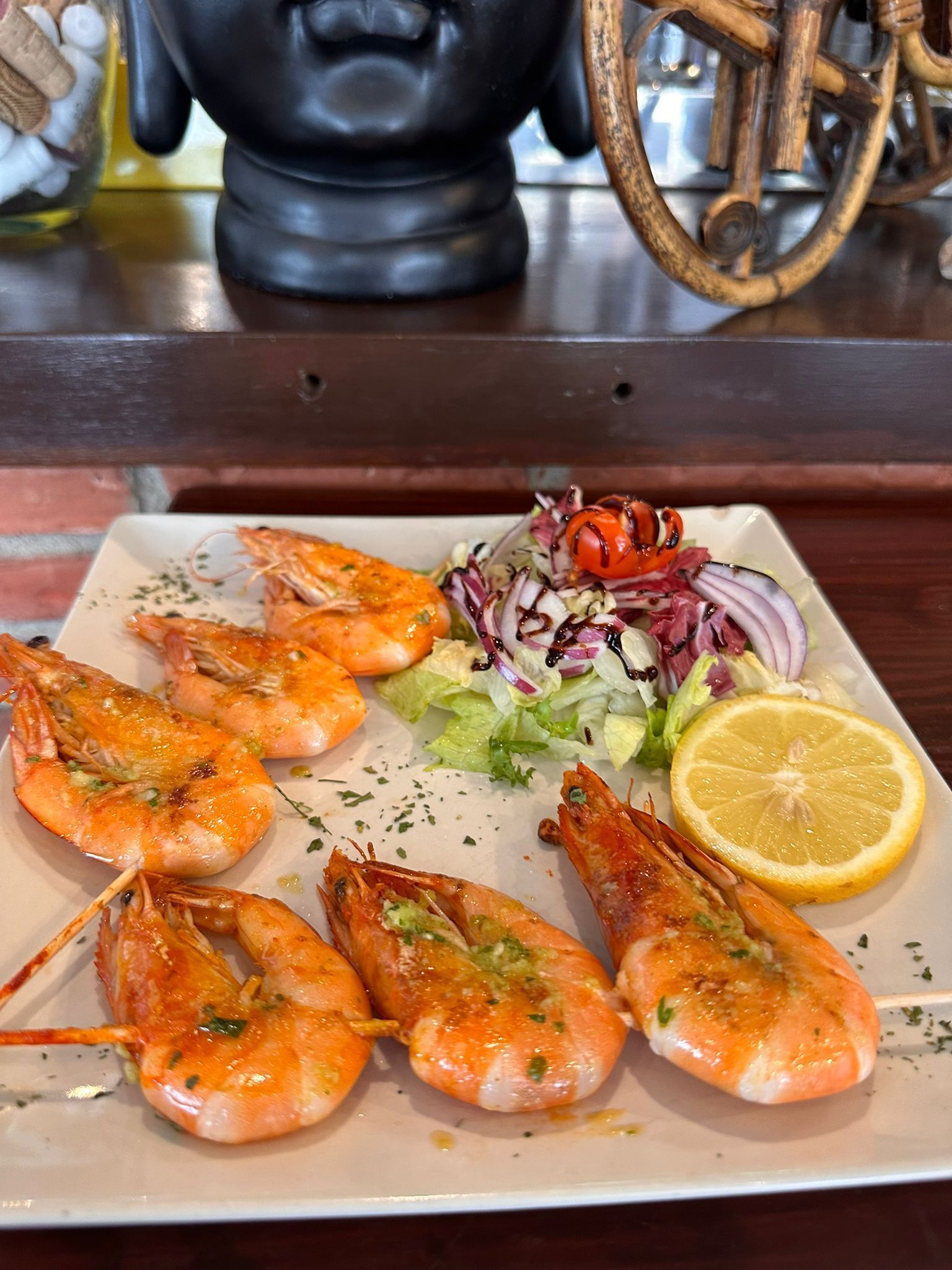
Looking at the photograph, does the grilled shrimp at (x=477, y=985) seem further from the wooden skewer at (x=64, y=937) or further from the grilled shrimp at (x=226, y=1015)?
the wooden skewer at (x=64, y=937)

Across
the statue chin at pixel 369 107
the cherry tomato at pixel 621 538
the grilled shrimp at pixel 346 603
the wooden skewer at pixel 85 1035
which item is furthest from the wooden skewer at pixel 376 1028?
the statue chin at pixel 369 107

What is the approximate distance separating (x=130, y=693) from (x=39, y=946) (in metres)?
0.37

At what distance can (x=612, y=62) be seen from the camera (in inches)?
52.6

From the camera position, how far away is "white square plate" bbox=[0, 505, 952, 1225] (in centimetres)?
81

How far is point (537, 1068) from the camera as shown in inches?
34.5

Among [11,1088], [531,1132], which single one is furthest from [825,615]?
[11,1088]

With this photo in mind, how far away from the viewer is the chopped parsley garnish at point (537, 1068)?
87 centimetres

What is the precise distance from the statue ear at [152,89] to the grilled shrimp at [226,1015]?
1.36 meters

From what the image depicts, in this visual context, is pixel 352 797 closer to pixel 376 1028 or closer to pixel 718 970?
pixel 376 1028

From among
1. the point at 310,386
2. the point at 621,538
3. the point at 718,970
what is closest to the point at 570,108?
the point at 310,386

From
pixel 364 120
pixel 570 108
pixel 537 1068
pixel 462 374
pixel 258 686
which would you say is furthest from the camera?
pixel 570 108

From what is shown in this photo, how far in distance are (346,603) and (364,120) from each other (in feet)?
2.36

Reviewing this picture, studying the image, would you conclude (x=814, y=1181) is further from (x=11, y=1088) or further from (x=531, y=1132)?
(x=11, y=1088)

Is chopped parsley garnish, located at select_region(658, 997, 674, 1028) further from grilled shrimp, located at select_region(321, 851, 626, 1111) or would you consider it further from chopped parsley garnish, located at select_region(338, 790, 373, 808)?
chopped parsley garnish, located at select_region(338, 790, 373, 808)
